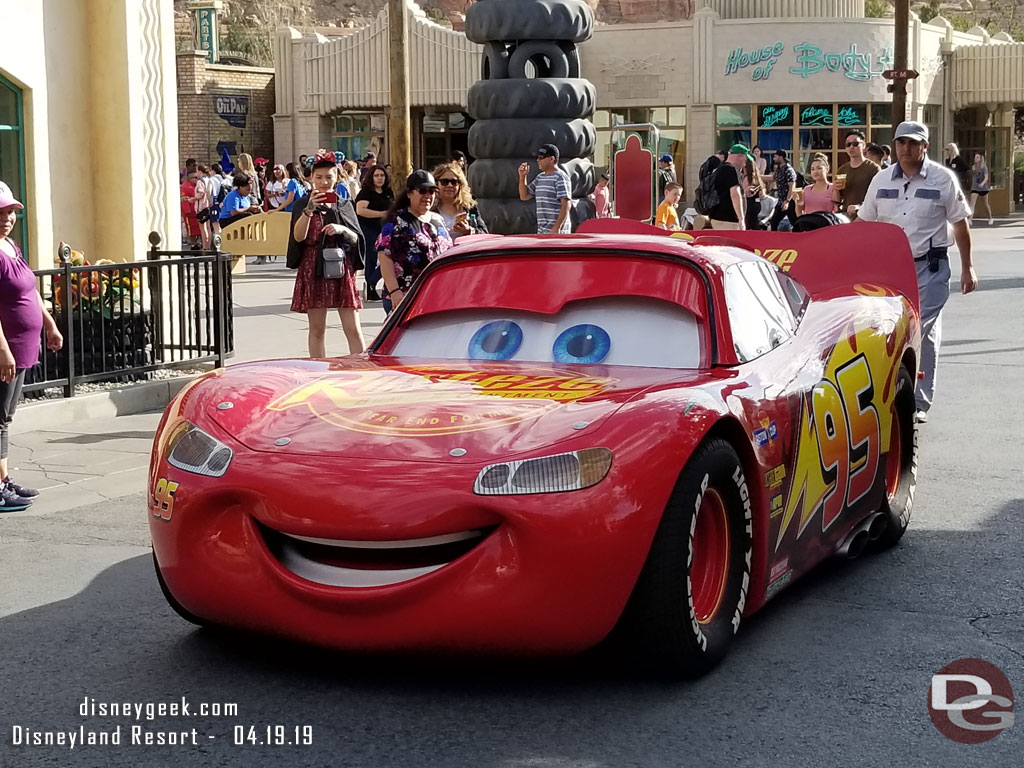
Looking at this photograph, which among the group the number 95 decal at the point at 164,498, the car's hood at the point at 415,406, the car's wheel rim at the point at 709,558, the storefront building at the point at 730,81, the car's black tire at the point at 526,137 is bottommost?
the car's wheel rim at the point at 709,558

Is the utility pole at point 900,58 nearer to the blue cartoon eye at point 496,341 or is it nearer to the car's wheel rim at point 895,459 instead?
the car's wheel rim at point 895,459

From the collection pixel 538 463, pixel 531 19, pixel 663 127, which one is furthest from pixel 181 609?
pixel 663 127

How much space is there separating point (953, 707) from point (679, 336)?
1.65 meters

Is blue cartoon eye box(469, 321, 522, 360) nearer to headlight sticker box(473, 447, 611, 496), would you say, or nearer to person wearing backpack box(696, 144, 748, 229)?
headlight sticker box(473, 447, 611, 496)

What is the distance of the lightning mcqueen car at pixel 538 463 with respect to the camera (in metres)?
4.39

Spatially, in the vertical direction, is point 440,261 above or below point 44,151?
below

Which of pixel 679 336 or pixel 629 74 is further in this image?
pixel 629 74

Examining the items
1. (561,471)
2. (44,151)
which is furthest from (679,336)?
(44,151)

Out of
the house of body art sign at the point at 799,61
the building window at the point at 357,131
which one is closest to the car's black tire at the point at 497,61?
the house of body art sign at the point at 799,61

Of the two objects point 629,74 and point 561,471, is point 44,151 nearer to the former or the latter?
point 561,471

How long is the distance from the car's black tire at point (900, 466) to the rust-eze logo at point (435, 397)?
196 centimetres

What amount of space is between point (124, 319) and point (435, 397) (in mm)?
6972

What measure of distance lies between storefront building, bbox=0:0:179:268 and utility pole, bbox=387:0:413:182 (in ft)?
12.9

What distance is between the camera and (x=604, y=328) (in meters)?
5.63
